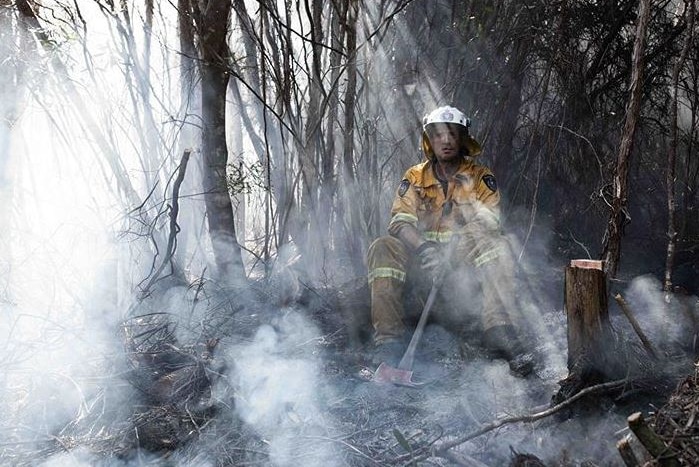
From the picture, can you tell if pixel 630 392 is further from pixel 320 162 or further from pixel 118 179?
pixel 118 179

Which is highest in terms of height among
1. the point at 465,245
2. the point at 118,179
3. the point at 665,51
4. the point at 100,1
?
the point at 100,1

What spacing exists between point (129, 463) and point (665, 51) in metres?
5.69

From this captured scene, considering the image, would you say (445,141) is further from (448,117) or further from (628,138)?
(628,138)

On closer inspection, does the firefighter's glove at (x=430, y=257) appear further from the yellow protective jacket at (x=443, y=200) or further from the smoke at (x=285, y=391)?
the smoke at (x=285, y=391)

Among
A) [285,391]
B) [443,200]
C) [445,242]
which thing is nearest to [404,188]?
[443,200]

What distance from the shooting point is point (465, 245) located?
4270 millimetres

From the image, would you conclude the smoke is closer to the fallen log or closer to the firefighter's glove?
the firefighter's glove

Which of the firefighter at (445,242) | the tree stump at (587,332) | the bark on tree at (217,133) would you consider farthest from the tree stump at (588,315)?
the bark on tree at (217,133)

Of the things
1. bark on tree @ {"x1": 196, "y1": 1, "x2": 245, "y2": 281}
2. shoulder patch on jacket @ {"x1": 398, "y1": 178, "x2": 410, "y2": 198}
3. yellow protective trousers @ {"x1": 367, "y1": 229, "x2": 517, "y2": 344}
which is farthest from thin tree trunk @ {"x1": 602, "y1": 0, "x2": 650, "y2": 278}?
bark on tree @ {"x1": 196, "y1": 1, "x2": 245, "y2": 281}

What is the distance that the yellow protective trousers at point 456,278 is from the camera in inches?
158

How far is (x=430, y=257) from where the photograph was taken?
14.3 ft

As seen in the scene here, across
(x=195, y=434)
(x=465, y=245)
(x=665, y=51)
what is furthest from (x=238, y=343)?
(x=665, y=51)

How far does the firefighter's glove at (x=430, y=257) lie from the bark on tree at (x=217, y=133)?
6.20ft

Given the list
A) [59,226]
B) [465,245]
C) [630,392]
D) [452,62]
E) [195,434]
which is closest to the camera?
[630,392]
